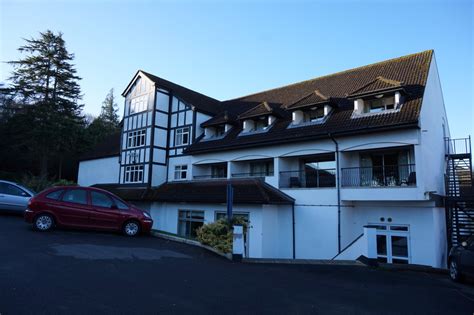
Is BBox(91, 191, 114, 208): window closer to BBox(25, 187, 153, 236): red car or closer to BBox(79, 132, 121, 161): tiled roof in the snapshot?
BBox(25, 187, 153, 236): red car

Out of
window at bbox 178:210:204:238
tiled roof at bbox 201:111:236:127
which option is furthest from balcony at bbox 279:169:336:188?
tiled roof at bbox 201:111:236:127

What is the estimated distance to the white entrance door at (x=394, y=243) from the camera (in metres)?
15.5

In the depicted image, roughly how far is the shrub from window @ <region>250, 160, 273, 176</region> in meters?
9.82

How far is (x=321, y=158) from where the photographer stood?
18859 mm

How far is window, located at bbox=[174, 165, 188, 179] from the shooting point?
24358 mm

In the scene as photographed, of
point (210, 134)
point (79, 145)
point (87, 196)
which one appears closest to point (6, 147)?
point (79, 145)

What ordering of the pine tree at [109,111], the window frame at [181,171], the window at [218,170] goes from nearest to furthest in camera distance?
1. the window at [218,170]
2. the window frame at [181,171]
3. the pine tree at [109,111]

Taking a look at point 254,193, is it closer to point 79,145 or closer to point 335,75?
point 335,75

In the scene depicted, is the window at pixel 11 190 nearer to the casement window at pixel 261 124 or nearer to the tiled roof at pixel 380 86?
the casement window at pixel 261 124

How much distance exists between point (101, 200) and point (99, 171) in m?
19.6

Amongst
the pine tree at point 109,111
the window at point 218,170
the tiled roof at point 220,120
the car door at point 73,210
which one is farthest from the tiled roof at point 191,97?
the pine tree at point 109,111

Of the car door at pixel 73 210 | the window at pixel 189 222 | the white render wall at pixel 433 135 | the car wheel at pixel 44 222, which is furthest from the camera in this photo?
the window at pixel 189 222

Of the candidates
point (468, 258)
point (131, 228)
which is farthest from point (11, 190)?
point (468, 258)

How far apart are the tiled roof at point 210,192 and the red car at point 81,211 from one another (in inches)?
253
